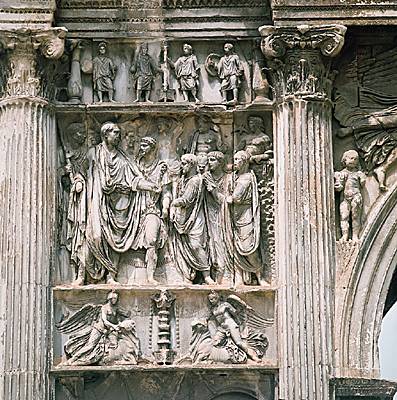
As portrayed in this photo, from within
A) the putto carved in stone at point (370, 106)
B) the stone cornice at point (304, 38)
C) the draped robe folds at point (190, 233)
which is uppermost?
the stone cornice at point (304, 38)

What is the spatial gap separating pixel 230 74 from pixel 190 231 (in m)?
1.52

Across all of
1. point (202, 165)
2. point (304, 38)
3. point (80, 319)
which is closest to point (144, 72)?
point (202, 165)

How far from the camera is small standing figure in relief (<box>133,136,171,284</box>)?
1511 cm

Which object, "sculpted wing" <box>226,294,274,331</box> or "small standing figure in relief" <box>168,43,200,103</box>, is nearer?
"sculpted wing" <box>226,294,274,331</box>

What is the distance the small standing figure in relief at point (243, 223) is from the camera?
15.2 meters

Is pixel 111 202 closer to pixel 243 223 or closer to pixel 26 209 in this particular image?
pixel 26 209

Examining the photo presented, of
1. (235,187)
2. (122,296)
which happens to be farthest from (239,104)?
(122,296)

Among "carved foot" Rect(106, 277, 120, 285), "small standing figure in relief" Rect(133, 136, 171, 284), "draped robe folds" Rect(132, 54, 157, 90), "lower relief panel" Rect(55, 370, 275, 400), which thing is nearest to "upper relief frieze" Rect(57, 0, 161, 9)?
"draped robe folds" Rect(132, 54, 157, 90)

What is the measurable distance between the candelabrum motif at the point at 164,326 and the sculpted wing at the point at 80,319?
21.7 inches

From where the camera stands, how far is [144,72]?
15453 millimetres

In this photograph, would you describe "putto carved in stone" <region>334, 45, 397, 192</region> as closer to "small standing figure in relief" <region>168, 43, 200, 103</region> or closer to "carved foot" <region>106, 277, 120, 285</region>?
"small standing figure in relief" <region>168, 43, 200, 103</region>

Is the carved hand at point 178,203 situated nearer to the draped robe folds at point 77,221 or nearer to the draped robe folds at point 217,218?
the draped robe folds at point 217,218

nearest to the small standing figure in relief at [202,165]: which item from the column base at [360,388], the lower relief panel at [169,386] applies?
the lower relief panel at [169,386]

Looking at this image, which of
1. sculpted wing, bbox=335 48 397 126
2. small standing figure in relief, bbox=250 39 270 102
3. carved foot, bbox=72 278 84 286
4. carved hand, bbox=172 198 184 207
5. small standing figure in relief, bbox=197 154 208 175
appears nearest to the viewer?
carved foot, bbox=72 278 84 286
